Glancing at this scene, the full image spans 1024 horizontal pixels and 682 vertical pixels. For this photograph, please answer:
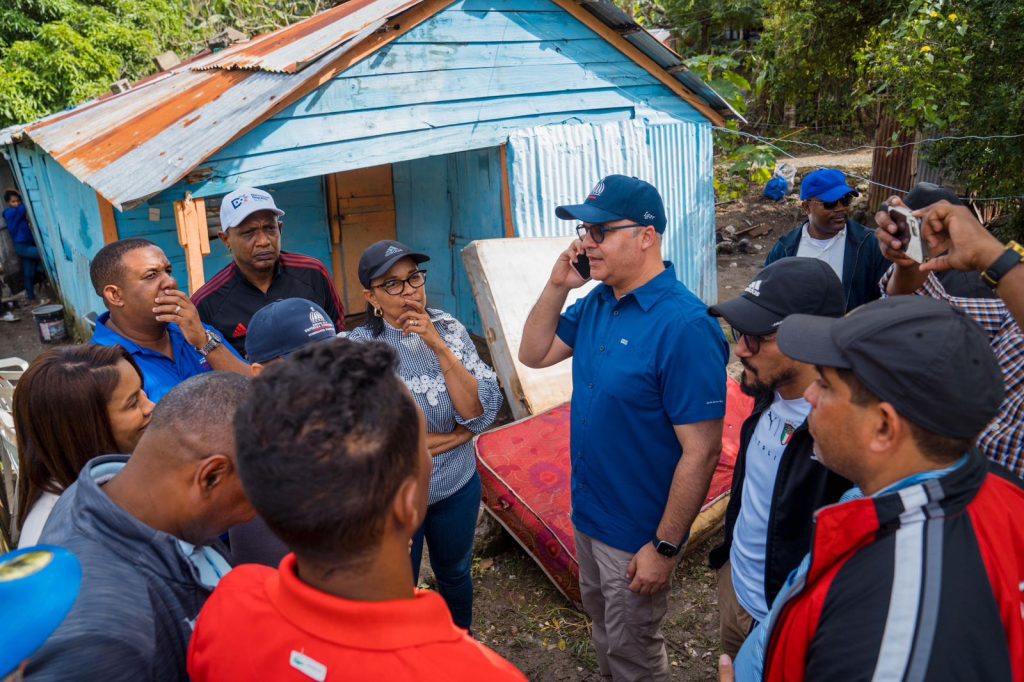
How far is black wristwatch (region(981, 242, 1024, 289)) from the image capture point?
1836 mm

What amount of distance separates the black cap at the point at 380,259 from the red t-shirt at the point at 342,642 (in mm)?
1690

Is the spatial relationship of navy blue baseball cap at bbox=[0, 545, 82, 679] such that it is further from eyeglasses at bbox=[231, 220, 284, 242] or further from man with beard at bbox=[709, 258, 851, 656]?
eyeglasses at bbox=[231, 220, 284, 242]

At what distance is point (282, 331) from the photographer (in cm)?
235

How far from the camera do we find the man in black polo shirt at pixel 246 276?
3686mm

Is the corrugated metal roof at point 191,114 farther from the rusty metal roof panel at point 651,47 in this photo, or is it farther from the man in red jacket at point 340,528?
the man in red jacket at point 340,528

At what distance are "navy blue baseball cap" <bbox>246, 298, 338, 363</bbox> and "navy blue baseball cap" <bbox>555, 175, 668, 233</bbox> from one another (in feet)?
3.51

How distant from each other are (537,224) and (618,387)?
483cm

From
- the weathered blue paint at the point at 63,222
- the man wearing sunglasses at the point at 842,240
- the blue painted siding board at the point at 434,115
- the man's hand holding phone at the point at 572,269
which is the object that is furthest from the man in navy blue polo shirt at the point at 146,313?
the weathered blue paint at the point at 63,222

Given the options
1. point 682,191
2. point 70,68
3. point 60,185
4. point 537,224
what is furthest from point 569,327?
point 70,68

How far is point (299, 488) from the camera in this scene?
110cm

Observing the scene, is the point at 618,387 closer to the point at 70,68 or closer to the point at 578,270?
the point at 578,270

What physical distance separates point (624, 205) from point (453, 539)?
1621 millimetres

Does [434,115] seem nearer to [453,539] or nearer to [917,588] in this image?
[453,539]

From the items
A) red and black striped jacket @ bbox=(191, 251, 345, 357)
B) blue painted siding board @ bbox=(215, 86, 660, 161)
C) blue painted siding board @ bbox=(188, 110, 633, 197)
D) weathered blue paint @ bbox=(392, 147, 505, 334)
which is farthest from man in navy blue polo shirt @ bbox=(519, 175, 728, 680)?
weathered blue paint @ bbox=(392, 147, 505, 334)
